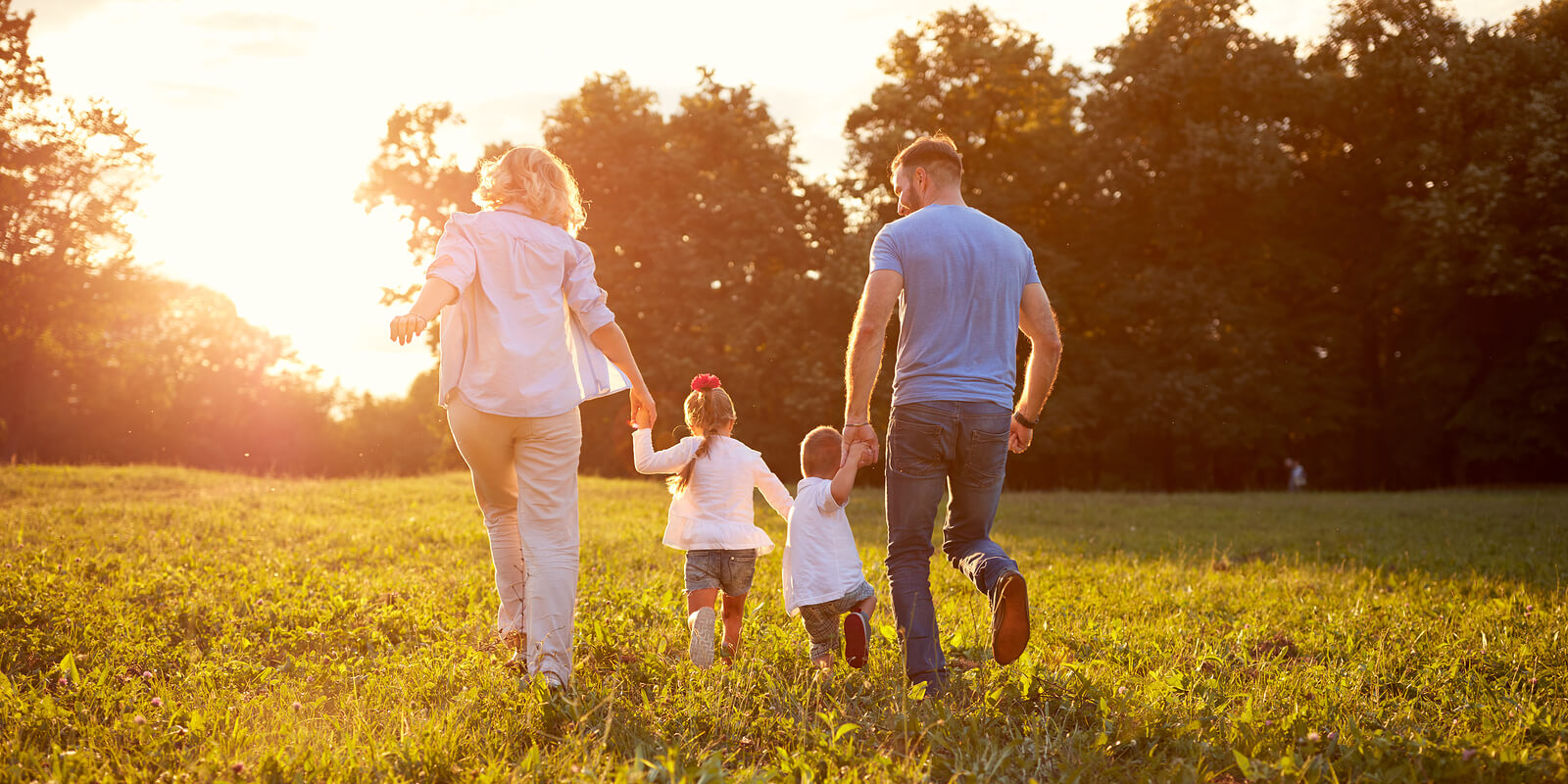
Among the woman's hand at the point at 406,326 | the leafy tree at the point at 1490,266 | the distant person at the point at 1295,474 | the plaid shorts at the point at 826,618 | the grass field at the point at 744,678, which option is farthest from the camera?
the distant person at the point at 1295,474

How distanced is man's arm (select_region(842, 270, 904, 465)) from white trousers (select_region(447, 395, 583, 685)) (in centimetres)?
114

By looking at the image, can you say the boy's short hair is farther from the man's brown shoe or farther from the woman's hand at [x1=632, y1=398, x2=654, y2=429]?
the man's brown shoe

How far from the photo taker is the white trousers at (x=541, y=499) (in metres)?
4.12

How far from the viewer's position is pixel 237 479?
18.9m

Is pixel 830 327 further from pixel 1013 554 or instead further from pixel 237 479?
pixel 1013 554

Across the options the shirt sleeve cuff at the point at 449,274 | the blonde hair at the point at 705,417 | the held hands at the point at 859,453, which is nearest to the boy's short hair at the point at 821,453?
the blonde hair at the point at 705,417

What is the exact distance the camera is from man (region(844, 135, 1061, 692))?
13.5 ft

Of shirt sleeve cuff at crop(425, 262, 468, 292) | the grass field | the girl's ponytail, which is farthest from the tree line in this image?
shirt sleeve cuff at crop(425, 262, 468, 292)

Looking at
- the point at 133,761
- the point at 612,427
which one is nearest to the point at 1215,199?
the point at 612,427

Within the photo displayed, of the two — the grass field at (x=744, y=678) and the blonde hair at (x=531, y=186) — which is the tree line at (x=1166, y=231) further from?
the blonde hair at (x=531, y=186)

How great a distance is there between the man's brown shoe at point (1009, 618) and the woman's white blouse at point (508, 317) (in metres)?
1.92

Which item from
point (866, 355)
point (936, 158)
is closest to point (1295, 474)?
point (936, 158)

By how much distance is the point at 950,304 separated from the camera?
4.18m

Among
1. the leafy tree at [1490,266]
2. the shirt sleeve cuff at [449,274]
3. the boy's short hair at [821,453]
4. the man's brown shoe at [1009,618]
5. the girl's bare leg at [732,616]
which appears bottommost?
the girl's bare leg at [732,616]
